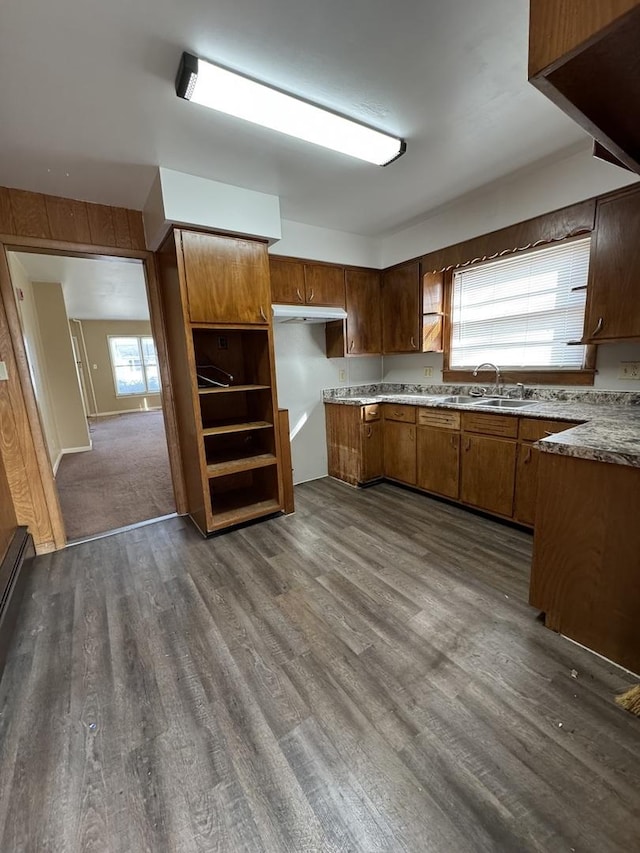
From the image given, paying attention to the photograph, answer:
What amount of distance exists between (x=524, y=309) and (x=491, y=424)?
1071 mm

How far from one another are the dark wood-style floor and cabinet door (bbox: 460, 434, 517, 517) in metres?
0.45

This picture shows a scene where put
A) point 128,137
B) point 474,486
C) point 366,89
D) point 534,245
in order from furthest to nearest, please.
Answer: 1. point 474,486
2. point 534,245
3. point 128,137
4. point 366,89

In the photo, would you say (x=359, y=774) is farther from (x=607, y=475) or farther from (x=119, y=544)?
(x=119, y=544)

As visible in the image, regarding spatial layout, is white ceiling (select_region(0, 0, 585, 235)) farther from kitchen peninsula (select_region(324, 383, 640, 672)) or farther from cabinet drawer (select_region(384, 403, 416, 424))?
cabinet drawer (select_region(384, 403, 416, 424))

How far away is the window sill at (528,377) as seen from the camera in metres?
2.54

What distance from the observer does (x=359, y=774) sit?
1.13 m

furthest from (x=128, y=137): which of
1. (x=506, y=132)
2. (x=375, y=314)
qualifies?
(x=375, y=314)

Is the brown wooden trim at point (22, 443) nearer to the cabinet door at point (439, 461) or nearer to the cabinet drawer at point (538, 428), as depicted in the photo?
the cabinet door at point (439, 461)

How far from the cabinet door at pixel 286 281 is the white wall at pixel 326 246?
0.10 m

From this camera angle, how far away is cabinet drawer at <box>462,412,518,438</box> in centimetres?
247

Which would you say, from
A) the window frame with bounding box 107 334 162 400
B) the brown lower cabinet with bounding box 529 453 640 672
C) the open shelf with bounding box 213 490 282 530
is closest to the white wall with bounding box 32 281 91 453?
the window frame with bounding box 107 334 162 400

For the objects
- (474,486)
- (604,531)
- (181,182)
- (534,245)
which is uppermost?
(181,182)

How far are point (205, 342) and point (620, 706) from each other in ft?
10.6

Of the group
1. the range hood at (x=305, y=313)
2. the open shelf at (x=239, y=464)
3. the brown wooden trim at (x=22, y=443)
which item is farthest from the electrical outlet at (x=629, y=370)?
the brown wooden trim at (x=22, y=443)
